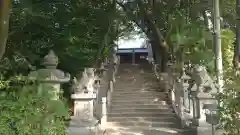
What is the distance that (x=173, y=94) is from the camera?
552 inches

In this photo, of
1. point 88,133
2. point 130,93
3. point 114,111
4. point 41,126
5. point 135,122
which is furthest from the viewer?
point 130,93

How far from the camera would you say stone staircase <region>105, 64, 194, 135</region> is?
11195 mm

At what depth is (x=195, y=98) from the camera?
413 inches

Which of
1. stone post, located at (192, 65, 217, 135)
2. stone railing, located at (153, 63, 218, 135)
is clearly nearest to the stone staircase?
stone railing, located at (153, 63, 218, 135)

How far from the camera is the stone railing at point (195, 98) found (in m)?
9.78

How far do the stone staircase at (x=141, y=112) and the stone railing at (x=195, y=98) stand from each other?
0.41 metres

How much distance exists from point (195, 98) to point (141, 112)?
329cm

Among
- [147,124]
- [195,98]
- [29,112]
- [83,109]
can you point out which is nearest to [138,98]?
[147,124]

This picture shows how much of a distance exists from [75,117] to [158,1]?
9058 mm

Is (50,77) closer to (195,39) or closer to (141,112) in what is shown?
(195,39)

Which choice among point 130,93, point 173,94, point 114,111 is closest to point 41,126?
point 114,111

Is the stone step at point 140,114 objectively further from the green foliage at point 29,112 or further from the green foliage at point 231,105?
the green foliage at point 29,112

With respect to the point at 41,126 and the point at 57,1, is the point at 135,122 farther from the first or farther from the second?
the point at 41,126

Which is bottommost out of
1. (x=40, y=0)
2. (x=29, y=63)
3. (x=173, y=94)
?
(x=173, y=94)
